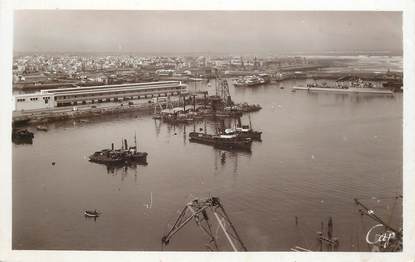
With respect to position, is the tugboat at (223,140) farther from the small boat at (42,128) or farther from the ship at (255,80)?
the small boat at (42,128)

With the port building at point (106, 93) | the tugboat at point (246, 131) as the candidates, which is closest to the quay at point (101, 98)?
the port building at point (106, 93)

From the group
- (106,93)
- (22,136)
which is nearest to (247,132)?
(106,93)

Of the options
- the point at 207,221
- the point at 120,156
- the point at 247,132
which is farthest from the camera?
the point at 247,132

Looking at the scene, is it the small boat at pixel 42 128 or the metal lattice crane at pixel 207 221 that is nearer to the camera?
the metal lattice crane at pixel 207 221

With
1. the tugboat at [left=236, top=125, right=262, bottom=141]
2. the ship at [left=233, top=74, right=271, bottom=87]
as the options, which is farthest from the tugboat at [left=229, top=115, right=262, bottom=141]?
the ship at [left=233, top=74, right=271, bottom=87]

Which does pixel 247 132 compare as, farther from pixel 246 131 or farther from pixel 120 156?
pixel 120 156

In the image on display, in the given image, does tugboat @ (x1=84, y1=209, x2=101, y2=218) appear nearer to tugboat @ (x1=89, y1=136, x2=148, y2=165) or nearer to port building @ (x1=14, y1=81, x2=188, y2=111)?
tugboat @ (x1=89, y1=136, x2=148, y2=165)

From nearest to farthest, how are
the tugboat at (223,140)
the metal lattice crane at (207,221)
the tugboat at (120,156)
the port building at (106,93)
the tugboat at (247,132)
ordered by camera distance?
1. the metal lattice crane at (207,221)
2. the tugboat at (120,156)
3. the port building at (106,93)
4. the tugboat at (223,140)
5. the tugboat at (247,132)
